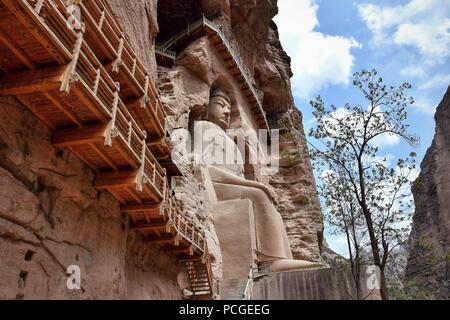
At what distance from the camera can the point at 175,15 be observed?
87.4 ft

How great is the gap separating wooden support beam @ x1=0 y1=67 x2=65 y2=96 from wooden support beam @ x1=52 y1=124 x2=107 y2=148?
107 cm

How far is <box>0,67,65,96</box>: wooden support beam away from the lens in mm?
5301

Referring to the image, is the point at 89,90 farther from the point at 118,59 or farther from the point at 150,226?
the point at 150,226

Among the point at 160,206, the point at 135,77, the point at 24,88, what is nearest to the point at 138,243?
the point at 160,206

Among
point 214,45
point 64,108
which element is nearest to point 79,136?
point 64,108

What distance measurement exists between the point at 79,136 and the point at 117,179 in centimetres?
134

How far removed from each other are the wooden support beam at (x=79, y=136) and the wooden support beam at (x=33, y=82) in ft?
3.50

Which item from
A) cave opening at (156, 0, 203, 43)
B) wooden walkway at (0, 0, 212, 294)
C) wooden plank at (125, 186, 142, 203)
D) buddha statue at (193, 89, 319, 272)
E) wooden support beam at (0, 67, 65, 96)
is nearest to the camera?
wooden walkway at (0, 0, 212, 294)

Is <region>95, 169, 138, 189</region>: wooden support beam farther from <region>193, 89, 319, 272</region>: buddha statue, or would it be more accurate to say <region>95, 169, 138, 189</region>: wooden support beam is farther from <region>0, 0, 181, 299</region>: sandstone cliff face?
<region>193, 89, 319, 272</region>: buddha statue

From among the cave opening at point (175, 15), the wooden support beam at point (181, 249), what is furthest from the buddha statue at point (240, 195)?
the cave opening at point (175, 15)

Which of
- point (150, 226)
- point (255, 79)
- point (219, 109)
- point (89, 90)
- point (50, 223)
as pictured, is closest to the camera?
point (89, 90)

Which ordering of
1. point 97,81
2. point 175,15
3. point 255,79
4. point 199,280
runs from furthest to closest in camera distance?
point 255,79 → point 175,15 → point 199,280 → point 97,81

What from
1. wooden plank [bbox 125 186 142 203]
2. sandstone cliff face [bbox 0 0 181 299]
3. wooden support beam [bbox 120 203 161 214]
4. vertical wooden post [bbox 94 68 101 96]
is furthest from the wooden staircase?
vertical wooden post [bbox 94 68 101 96]
